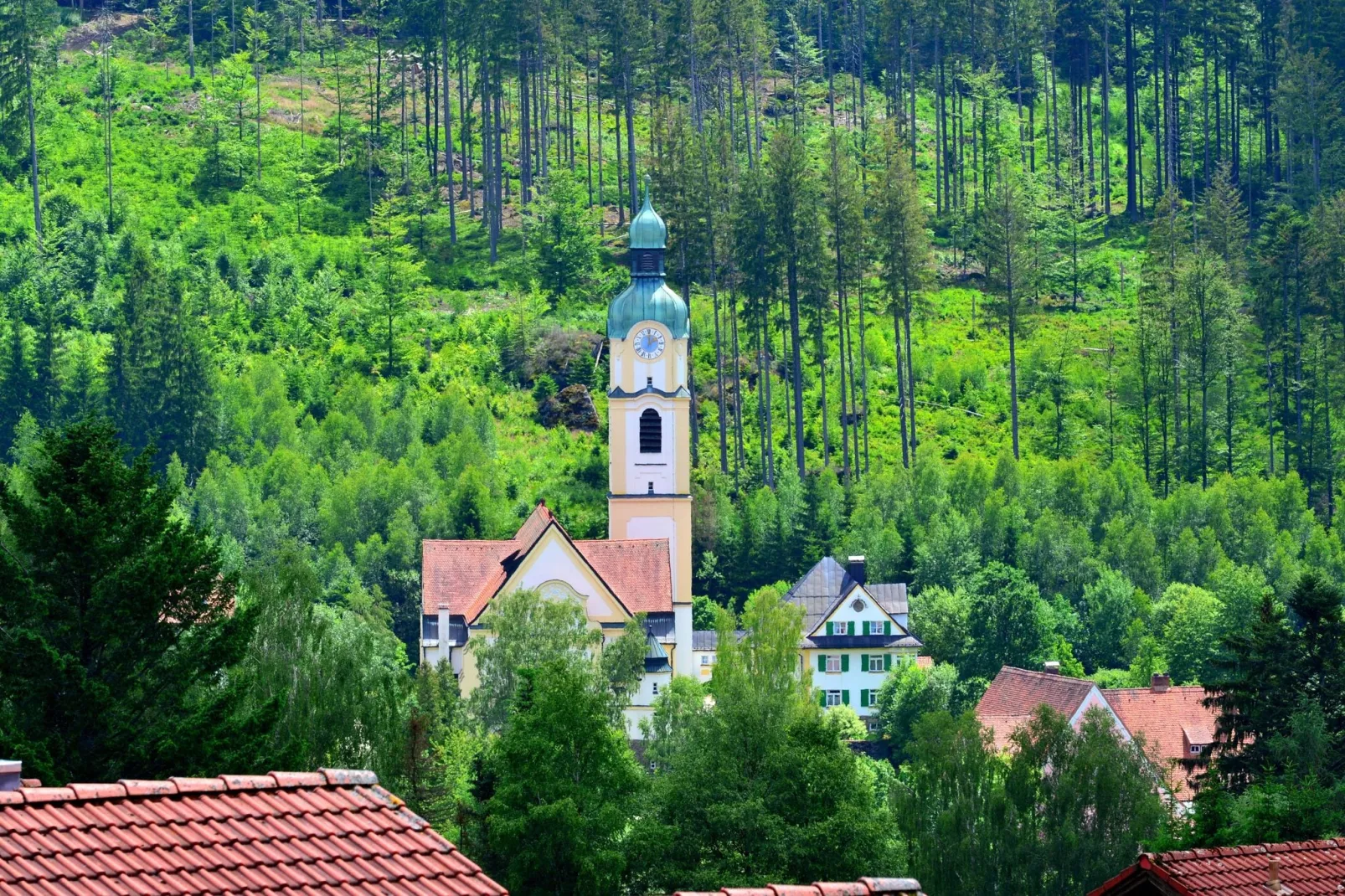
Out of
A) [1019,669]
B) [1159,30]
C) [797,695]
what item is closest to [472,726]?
[797,695]

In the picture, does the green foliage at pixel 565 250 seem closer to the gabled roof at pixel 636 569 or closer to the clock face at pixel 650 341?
the clock face at pixel 650 341

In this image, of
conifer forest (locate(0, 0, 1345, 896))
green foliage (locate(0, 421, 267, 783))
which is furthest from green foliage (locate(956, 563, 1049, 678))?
green foliage (locate(0, 421, 267, 783))

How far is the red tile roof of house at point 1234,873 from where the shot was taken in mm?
21906

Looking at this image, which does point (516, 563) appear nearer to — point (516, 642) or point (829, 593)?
point (516, 642)

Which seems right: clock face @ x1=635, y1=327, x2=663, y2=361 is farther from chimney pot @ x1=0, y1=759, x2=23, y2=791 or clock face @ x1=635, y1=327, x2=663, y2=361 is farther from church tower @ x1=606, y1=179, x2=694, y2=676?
chimney pot @ x1=0, y1=759, x2=23, y2=791

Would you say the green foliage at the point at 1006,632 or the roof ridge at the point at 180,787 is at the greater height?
the green foliage at the point at 1006,632

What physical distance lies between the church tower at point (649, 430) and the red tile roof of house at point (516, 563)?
10.6ft

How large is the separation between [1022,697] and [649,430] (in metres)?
18.8

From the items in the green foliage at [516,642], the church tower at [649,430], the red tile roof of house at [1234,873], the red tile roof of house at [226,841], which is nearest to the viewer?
the red tile roof of house at [226,841]

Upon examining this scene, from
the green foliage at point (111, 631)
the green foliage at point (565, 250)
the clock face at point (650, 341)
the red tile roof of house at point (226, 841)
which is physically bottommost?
the red tile roof of house at point (226, 841)

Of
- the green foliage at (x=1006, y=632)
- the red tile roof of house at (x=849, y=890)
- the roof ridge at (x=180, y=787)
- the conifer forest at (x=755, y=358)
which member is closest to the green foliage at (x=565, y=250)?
the conifer forest at (x=755, y=358)

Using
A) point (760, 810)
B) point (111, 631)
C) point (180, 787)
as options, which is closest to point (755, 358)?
point (760, 810)

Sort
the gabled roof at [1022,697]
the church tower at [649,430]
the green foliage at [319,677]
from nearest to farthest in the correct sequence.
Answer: the green foliage at [319,677], the gabled roof at [1022,697], the church tower at [649,430]

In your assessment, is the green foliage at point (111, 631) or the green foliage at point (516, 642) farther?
the green foliage at point (516, 642)
